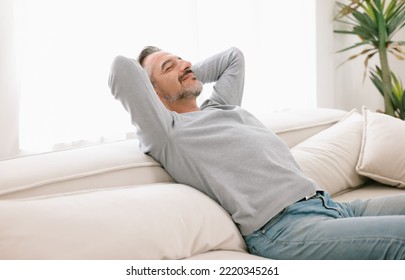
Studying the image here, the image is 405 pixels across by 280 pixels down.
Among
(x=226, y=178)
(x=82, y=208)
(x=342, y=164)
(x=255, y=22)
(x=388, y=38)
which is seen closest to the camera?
(x=82, y=208)

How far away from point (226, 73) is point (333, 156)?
0.55m

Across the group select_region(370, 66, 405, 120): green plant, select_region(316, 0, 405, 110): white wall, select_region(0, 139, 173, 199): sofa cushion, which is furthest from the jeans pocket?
select_region(370, 66, 405, 120): green plant

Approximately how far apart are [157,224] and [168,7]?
1.59 meters

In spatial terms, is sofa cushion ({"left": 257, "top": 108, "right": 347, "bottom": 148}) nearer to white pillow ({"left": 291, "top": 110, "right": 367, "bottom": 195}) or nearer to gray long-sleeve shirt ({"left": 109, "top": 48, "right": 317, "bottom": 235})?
white pillow ({"left": 291, "top": 110, "right": 367, "bottom": 195})

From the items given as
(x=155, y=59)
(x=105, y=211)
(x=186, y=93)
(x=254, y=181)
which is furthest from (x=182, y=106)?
(x=105, y=211)

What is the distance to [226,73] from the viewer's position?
91.5 inches

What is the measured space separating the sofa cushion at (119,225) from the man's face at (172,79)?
0.43m

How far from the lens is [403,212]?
183 centimetres

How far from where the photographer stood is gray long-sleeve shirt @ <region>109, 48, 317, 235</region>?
172cm

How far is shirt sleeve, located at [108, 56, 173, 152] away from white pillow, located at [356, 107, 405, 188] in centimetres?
95

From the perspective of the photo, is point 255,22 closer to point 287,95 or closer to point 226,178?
point 287,95

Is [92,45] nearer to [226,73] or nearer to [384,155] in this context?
[226,73]

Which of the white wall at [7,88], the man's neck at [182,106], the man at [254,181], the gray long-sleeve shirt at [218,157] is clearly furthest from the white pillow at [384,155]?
the white wall at [7,88]

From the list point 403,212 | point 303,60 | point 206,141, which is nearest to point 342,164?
point 403,212
